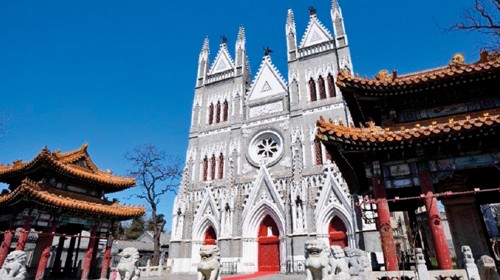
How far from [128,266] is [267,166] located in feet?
53.9

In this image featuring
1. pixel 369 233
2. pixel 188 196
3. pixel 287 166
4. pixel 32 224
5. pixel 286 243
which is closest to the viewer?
pixel 32 224

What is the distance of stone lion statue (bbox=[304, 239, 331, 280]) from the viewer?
5383mm

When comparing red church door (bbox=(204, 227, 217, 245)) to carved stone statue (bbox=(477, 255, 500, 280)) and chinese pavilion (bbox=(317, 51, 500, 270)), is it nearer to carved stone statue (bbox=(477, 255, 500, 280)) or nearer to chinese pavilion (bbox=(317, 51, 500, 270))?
chinese pavilion (bbox=(317, 51, 500, 270))

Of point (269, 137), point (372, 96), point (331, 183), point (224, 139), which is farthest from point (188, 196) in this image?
point (372, 96)

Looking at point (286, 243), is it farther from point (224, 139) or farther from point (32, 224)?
point (32, 224)

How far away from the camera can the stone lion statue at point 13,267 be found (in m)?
6.22

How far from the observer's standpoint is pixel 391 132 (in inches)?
288

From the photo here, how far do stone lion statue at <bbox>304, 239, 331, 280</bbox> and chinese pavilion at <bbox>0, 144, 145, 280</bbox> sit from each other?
41.0 ft

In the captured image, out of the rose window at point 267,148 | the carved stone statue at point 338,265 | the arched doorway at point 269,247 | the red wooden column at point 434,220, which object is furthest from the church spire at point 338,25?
the carved stone statue at point 338,265

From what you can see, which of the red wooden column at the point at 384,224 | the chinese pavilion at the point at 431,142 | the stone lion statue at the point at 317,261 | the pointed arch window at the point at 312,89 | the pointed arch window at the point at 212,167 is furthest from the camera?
the pointed arch window at the point at 212,167

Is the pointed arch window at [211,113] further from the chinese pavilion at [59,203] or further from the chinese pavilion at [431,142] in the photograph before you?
the chinese pavilion at [431,142]

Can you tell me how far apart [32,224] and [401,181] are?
1576cm

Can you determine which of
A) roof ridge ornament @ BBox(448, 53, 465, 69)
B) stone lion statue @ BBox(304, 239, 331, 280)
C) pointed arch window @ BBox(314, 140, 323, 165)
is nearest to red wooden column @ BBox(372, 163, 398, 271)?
stone lion statue @ BBox(304, 239, 331, 280)

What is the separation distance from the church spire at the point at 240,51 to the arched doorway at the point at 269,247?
14.8 meters
